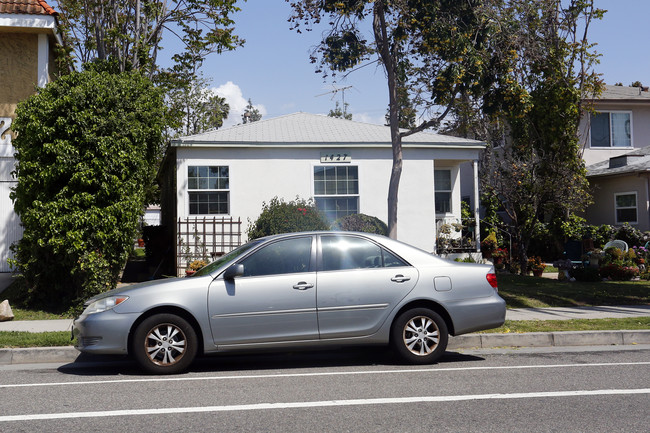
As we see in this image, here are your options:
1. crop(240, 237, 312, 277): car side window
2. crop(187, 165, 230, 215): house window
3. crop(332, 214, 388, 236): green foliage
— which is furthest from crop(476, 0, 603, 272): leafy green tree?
crop(240, 237, 312, 277): car side window

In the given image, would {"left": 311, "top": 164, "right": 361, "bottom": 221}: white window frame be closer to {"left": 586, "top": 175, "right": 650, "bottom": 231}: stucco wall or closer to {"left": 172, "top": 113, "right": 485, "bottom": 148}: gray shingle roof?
{"left": 172, "top": 113, "right": 485, "bottom": 148}: gray shingle roof

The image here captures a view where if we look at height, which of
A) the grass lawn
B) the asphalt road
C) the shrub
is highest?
the shrub

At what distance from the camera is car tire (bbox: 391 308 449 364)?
7758 mm

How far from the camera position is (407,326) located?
25.5 feet

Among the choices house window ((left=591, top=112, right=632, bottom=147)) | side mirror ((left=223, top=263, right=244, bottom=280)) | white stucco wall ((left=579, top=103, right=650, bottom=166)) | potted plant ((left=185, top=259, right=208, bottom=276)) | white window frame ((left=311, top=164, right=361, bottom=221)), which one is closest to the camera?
side mirror ((left=223, top=263, right=244, bottom=280))

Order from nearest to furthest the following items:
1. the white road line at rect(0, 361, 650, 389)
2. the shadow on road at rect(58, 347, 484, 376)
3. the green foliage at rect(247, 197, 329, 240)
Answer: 1. the white road line at rect(0, 361, 650, 389)
2. the shadow on road at rect(58, 347, 484, 376)
3. the green foliage at rect(247, 197, 329, 240)

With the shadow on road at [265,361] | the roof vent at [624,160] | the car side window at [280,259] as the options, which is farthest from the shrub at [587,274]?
the car side window at [280,259]

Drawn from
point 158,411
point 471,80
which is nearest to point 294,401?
point 158,411

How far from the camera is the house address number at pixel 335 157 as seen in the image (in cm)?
1812

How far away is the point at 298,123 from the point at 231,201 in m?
4.15

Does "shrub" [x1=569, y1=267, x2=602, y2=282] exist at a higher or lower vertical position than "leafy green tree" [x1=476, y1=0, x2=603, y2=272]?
lower

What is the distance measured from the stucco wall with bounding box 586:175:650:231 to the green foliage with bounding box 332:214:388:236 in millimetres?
10380

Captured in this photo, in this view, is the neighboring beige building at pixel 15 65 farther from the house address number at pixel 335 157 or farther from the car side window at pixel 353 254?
the car side window at pixel 353 254

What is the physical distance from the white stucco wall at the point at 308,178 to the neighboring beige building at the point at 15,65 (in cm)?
404
